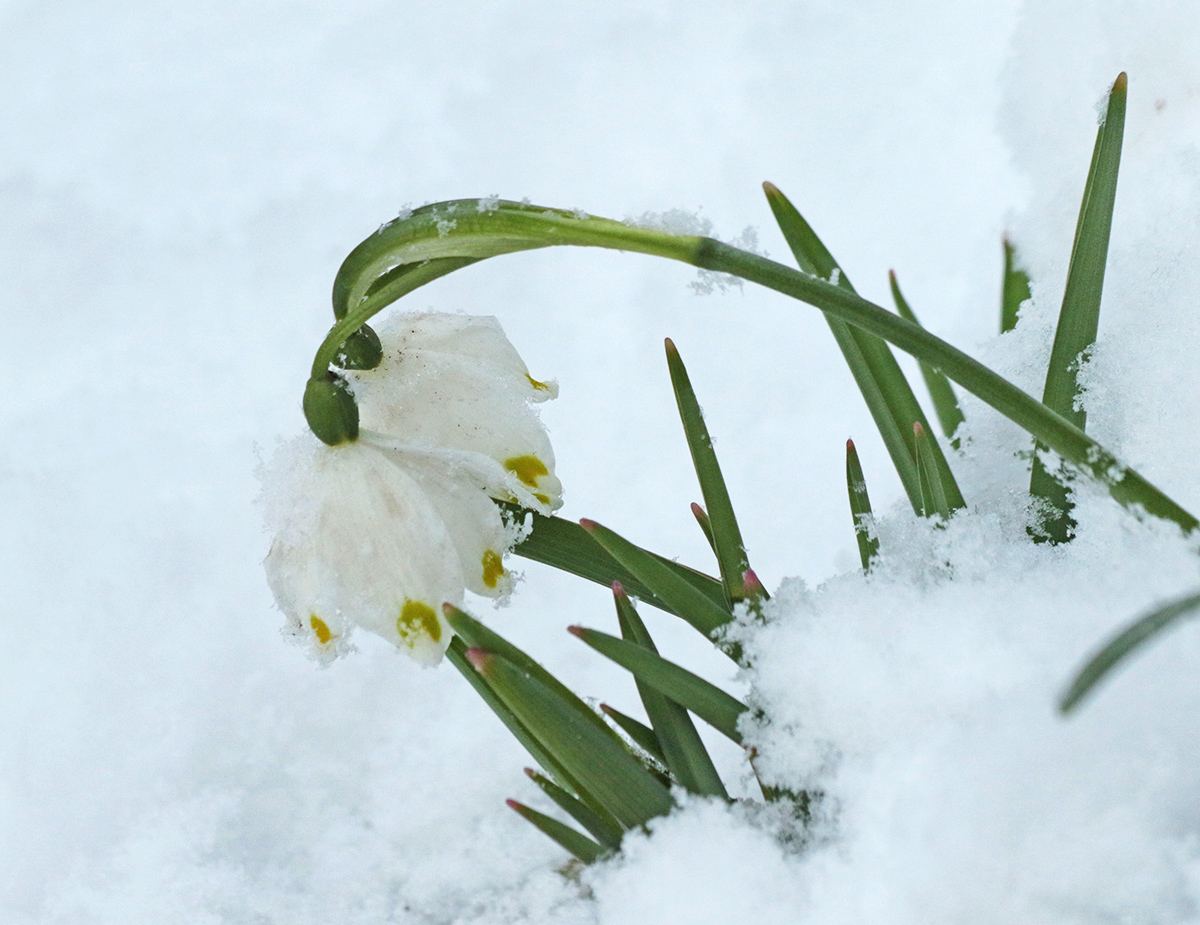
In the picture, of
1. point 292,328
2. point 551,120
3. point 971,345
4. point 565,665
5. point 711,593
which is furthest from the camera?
point 551,120

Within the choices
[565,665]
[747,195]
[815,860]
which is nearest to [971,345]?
[747,195]

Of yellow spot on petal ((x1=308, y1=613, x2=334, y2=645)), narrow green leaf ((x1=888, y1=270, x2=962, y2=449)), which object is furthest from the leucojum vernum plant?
narrow green leaf ((x1=888, y1=270, x2=962, y2=449))

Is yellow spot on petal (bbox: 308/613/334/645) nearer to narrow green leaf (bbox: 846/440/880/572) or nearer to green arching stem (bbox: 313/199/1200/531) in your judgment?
green arching stem (bbox: 313/199/1200/531)

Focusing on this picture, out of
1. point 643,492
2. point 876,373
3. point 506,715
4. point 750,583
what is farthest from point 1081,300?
point 643,492

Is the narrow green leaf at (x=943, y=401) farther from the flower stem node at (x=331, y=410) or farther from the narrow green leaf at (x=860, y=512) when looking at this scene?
the flower stem node at (x=331, y=410)

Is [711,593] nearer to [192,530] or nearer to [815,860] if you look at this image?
[815,860]

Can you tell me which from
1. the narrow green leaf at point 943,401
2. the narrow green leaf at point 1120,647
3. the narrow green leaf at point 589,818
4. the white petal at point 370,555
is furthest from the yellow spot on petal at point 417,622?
the narrow green leaf at point 943,401
